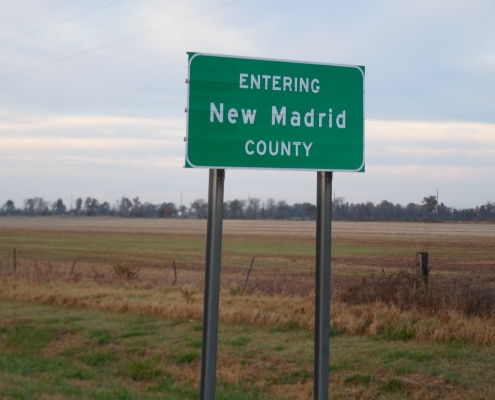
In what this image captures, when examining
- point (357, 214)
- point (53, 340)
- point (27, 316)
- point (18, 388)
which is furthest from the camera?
point (357, 214)

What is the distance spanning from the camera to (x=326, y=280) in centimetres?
473

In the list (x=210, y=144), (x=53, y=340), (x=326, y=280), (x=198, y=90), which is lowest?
(x=53, y=340)

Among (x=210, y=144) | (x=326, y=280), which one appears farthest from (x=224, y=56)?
(x=326, y=280)

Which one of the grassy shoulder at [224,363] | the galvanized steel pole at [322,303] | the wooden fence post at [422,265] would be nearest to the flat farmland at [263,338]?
the grassy shoulder at [224,363]

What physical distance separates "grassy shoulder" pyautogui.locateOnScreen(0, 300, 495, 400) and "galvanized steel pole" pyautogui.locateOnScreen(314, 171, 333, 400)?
11.0 ft

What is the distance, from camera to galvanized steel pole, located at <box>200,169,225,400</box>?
4.45 metres

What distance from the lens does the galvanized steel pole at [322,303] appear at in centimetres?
467

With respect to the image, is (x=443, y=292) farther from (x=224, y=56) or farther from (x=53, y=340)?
(x=224, y=56)

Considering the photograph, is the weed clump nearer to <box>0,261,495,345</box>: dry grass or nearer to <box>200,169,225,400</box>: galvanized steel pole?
<box>0,261,495,345</box>: dry grass

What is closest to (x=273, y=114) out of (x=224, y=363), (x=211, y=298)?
(x=211, y=298)

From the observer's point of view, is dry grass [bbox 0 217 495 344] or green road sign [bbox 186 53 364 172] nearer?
green road sign [bbox 186 53 364 172]

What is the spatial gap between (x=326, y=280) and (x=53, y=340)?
29.5ft

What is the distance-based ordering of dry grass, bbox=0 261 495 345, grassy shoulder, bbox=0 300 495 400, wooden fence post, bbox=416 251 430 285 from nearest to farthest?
1. grassy shoulder, bbox=0 300 495 400
2. dry grass, bbox=0 261 495 345
3. wooden fence post, bbox=416 251 430 285

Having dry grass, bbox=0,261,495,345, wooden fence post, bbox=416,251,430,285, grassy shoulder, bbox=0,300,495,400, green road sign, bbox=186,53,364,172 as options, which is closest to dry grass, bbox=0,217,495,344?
dry grass, bbox=0,261,495,345
